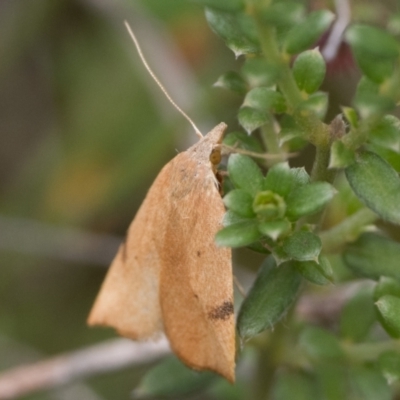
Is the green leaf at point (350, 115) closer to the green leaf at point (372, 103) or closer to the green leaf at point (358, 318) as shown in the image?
the green leaf at point (372, 103)

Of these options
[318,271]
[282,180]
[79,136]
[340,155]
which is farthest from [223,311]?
[79,136]

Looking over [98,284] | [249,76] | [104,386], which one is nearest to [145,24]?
[98,284]

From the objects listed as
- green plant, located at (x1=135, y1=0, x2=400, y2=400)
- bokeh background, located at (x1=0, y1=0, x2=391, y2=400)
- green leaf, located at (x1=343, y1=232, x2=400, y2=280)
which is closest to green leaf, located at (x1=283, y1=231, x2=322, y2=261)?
green plant, located at (x1=135, y1=0, x2=400, y2=400)

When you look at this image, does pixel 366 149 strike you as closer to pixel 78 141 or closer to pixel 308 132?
pixel 308 132

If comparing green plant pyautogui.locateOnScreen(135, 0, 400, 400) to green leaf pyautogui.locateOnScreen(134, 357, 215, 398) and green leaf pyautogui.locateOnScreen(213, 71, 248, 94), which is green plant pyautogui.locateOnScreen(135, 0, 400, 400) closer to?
green leaf pyautogui.locateOnScreen(213, 71, 248, 94)

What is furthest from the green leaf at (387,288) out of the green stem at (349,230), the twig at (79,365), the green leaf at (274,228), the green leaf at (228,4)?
the twig at (79,365)
